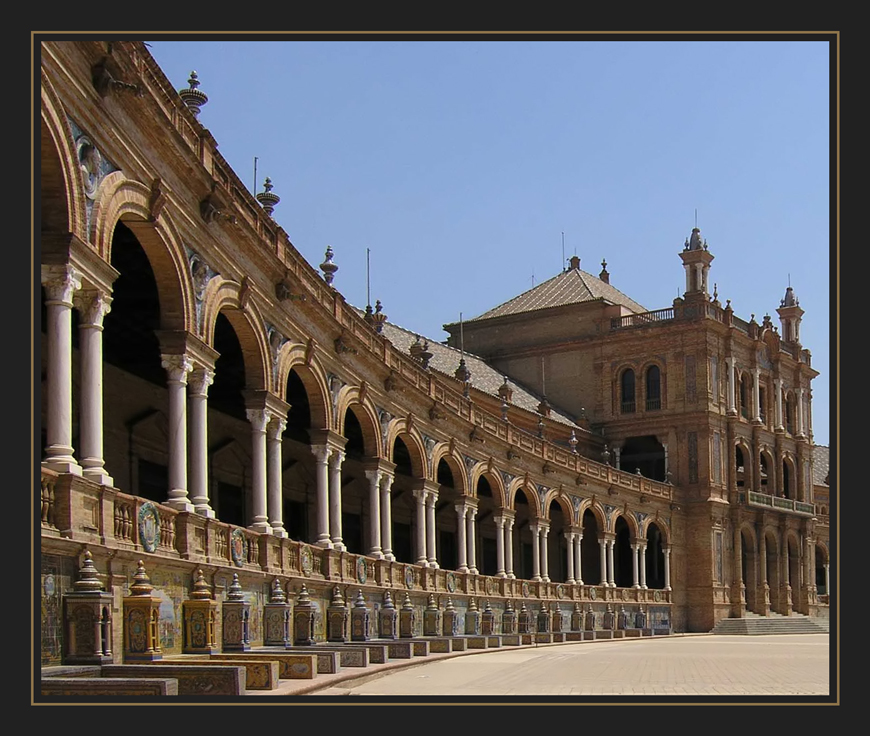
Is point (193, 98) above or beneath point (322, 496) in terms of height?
above

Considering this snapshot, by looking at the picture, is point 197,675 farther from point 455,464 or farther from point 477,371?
point 477,371

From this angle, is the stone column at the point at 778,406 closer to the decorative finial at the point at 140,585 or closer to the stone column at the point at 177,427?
the stone column at the point at 177,427

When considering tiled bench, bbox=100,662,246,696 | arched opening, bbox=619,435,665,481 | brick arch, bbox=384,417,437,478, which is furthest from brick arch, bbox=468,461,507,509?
tiled bench, bbox=100,662,246,696

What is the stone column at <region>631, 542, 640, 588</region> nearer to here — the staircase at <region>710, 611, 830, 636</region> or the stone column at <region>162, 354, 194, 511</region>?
the staircase at <region>710, 611, 830, 636</region>

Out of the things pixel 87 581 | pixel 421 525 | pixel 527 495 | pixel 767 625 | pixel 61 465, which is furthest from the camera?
pixel 767 625

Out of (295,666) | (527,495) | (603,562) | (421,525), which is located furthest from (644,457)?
(295,666)

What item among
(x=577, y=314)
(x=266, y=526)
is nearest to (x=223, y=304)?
(x=266, y=526)

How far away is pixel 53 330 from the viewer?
1594 cm

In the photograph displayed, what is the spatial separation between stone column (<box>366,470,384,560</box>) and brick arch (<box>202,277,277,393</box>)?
24.9 ft

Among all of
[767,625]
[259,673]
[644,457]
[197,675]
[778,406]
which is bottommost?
[767,625]

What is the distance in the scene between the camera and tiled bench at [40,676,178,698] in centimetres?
1273

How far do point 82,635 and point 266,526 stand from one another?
29.2 ft

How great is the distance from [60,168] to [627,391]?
49.1 meters

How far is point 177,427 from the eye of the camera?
2041cm
